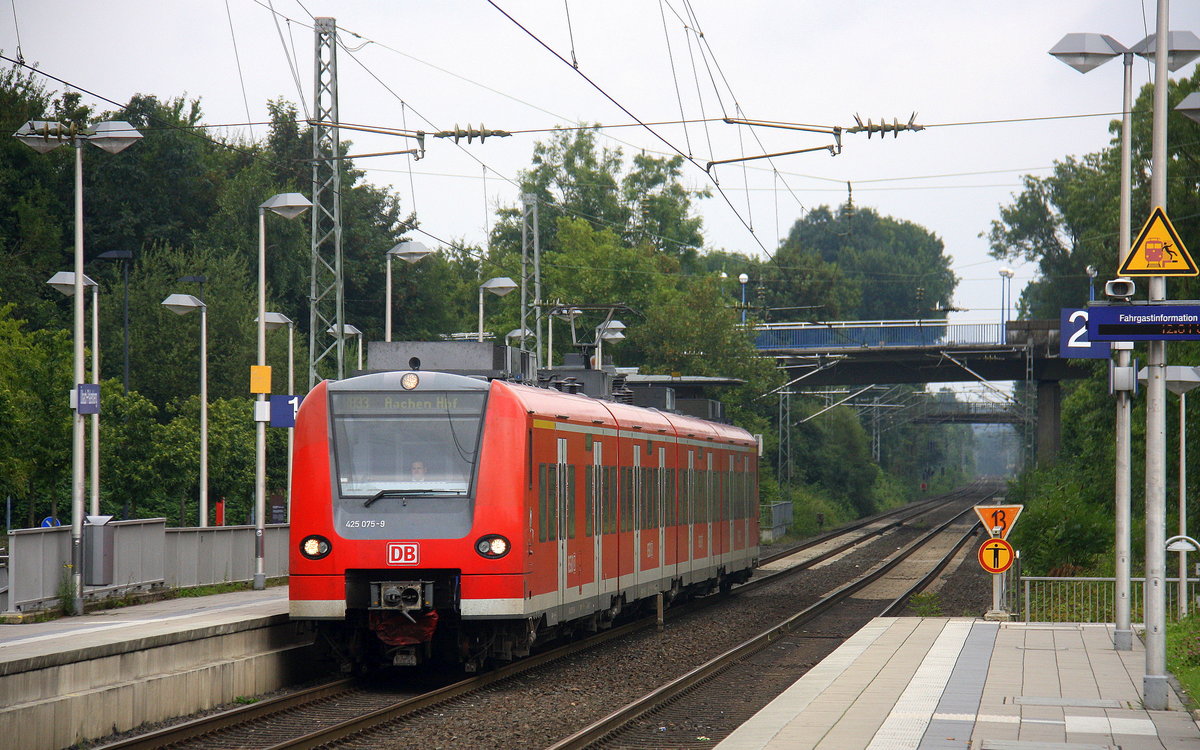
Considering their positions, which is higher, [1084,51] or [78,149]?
[1084,51]

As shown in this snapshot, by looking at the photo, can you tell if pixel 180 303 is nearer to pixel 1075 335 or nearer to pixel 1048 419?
pixel 1075 335

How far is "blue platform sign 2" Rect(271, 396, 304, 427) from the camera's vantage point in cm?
2345

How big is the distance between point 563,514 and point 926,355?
40778 mm

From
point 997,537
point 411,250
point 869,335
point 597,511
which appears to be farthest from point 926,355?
point 597,511

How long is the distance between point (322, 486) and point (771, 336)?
155ft

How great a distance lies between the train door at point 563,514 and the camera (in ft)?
52.1

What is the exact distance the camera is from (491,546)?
14000 mm

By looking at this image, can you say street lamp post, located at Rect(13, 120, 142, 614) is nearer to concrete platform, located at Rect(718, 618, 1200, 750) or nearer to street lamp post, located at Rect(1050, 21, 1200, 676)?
concrete platform, located at Rect(718, 618, 1200, 750)

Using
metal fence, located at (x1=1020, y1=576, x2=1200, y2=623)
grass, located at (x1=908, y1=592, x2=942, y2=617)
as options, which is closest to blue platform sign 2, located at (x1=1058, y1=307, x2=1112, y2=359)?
metal fence, located at (x1=1020, y1=576, x2=1200, y2=623)

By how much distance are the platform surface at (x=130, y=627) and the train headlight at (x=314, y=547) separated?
2.87ft

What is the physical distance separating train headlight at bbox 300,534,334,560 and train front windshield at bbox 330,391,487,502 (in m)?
0.48

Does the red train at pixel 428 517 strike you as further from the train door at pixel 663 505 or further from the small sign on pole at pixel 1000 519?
the small sign on pole at pixel 1000 519

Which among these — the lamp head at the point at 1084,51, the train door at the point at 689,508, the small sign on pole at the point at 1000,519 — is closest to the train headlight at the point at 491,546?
the small sign on pole at the point at 1000,519

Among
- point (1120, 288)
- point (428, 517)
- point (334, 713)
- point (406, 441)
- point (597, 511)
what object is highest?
point (1120, 288)
